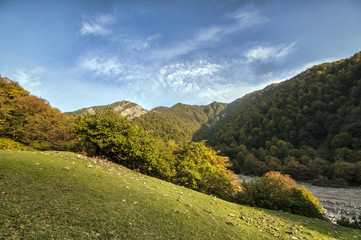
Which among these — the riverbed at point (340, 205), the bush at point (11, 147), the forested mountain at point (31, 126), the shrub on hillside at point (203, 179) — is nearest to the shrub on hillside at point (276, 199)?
the shrub on hillside at point (203, 179)

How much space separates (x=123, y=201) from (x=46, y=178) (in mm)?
2956

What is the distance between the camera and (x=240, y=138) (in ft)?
340

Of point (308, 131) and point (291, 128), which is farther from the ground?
point (291, 128)

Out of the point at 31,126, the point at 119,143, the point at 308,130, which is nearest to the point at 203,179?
the point at 119,143

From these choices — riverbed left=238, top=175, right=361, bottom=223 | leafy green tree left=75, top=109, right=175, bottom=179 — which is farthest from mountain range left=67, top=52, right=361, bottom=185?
leafy green tree left=75, top=109, right=175, bottom=179

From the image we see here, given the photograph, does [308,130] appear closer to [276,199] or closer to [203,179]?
[276,199]

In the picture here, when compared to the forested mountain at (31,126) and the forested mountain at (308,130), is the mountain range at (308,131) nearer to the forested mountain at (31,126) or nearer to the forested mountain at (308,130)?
the forested mountain at (308,130)

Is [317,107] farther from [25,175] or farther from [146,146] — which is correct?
[25,175]

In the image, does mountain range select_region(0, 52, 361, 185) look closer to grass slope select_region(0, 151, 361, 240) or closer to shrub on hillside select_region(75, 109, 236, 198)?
shrub on hillside select_region(75, 109, 236, 198)

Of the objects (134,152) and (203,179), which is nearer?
(134,152)

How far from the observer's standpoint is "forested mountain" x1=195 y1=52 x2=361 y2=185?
5084 centimetres

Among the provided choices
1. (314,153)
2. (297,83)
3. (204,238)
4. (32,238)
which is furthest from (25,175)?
(297,83)

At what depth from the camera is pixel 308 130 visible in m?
81.5

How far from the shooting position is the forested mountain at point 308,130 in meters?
50.8
